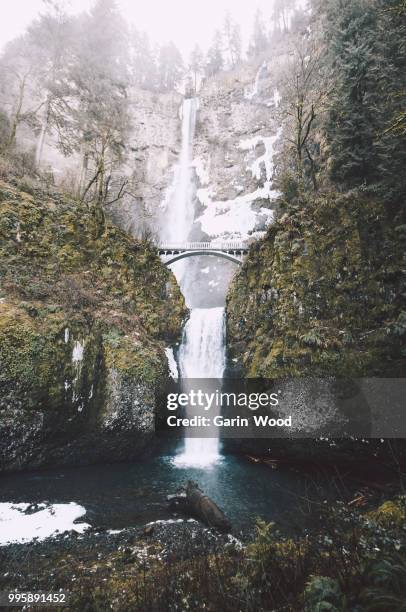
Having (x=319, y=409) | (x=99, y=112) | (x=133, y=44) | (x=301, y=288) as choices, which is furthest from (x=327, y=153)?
(x=133, y=44)

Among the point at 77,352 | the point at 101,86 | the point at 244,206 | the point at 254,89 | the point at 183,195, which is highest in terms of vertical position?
the point at 254,89

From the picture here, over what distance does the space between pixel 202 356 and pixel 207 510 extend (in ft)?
27.3

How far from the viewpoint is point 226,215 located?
38.8 meters

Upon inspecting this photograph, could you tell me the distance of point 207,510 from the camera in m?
8.36

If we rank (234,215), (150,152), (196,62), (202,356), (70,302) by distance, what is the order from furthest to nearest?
1. (196,62)
2. (150,152)
3. (234,215)
4. (202,356)
5. (70,302)

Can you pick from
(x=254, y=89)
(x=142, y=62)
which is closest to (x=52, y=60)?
(x=142, y=62)

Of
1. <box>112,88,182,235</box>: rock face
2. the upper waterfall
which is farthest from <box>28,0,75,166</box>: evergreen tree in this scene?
the upper waterfall

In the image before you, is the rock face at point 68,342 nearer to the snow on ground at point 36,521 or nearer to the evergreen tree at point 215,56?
the snow on ground at point 36,521

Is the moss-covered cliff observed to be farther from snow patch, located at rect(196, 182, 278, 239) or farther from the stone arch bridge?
snow patch, located at rect(196, 182, 278, 239)

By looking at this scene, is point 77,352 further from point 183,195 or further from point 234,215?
point 183,195

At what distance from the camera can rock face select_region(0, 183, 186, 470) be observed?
32.7 ft

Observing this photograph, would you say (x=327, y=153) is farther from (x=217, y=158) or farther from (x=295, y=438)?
(x=217, y=158)

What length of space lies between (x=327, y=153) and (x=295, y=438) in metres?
18.1

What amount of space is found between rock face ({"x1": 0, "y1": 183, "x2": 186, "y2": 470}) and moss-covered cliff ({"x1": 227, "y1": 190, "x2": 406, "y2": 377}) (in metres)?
4.84
